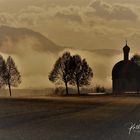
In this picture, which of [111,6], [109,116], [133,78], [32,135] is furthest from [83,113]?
[133,78]

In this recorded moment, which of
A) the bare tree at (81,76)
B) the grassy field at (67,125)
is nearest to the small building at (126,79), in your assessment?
the bare tree at (81,76)

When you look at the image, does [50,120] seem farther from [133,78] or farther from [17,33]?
[133,78]

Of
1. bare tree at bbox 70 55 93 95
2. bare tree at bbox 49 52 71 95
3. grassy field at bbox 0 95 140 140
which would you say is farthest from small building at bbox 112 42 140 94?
grassy field at bbox 0 95 140 140

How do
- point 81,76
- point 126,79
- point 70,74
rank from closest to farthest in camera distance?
point 70,74
point 81,76
point 126,79

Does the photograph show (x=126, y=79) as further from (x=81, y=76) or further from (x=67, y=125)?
(x=67, y=125)

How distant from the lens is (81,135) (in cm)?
1285

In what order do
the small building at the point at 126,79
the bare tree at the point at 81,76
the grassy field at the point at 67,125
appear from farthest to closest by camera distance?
1. the small building at the point at 126,79
2. the bare tree at the point at 81,76
3. the grassy field at the point at 67,125

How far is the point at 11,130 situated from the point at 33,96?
→ 15.0 m

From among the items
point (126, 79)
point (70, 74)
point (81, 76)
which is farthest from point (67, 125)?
point (126, 79)

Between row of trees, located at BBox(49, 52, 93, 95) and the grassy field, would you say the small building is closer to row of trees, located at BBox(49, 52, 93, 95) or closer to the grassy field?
row of trees, located at BBox(49, 52, 93, 95)

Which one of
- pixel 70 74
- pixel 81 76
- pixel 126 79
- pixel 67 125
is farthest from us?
pixel 126 79

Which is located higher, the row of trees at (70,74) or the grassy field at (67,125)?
the row of trees at (70,74)

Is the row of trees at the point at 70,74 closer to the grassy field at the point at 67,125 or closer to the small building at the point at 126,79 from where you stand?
the small building at the point at 126,79

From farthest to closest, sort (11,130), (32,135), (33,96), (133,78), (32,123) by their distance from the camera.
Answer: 1. (133,78)
2. (33,96)
3. (32,123)
4. (11,130)
5. (32,135)
